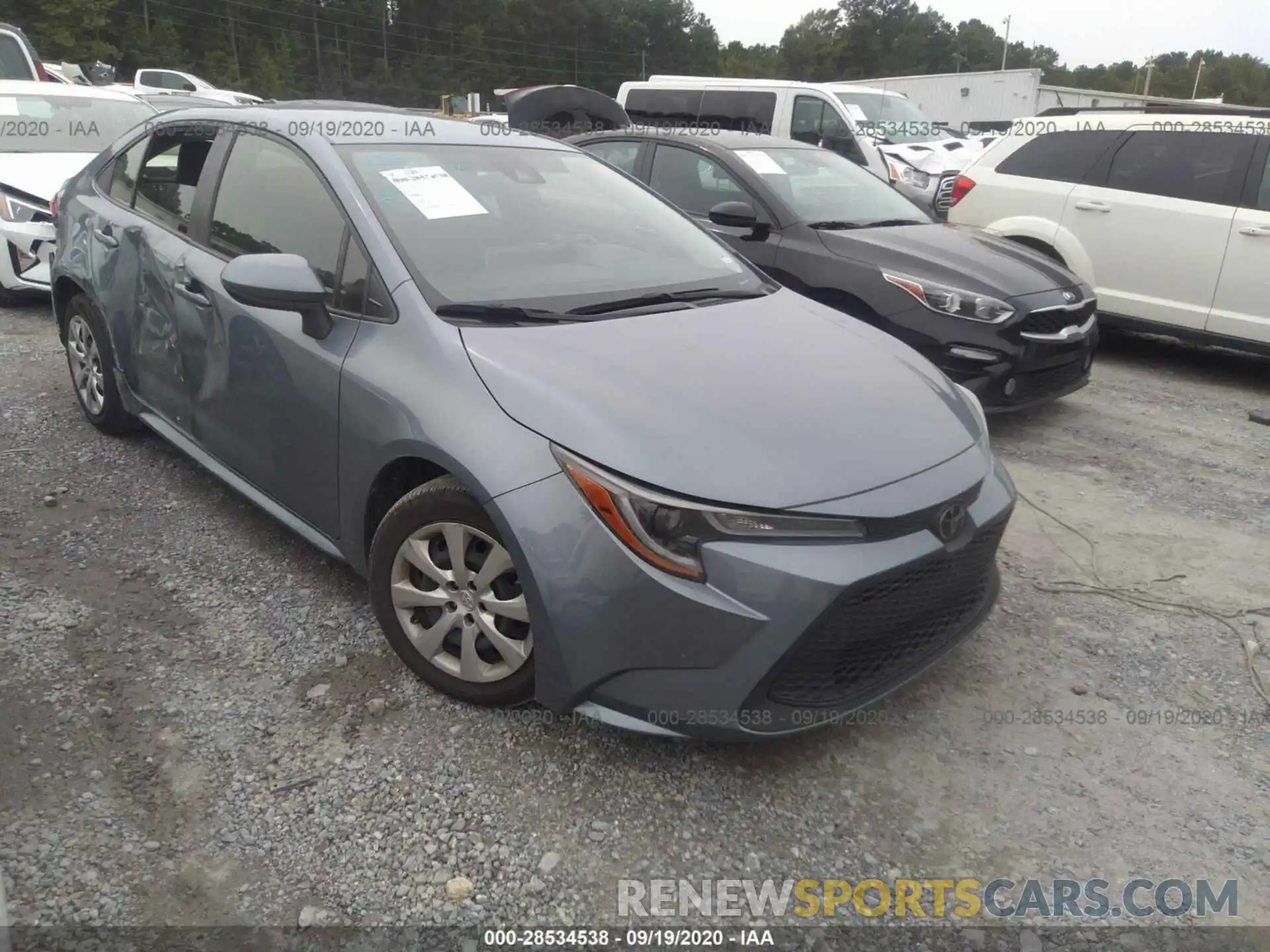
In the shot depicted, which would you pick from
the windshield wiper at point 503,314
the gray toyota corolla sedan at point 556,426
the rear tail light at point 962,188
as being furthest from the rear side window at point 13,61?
the windshield wiper at point 503,314

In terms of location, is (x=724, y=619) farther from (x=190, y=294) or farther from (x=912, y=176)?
(x=912, y=176)

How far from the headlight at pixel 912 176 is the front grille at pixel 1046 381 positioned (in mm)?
7292

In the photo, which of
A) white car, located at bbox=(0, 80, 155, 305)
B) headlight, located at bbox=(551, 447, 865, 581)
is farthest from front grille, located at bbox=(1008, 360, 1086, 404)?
white car, located at bbox=(0, 80, 155, 305)

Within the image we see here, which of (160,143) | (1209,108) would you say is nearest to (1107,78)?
(1209,108)

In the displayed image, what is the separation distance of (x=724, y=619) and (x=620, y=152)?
16.1 ft

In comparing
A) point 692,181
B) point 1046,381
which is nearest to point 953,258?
point 1046,381

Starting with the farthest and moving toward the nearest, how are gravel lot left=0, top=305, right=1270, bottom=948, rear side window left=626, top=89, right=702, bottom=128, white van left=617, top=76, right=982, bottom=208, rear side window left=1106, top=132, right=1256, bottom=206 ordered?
rear side window left=626, top=89, right=702, bottom=128 → white van left=617, top=76, right=982, bottom=208 → rear side window left=1106, top=132, right=1256, bottom=206 → gravel lot left=0, top=305, right=1270, bottom=948

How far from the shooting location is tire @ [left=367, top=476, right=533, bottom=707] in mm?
2445

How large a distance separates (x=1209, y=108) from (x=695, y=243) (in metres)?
5.29

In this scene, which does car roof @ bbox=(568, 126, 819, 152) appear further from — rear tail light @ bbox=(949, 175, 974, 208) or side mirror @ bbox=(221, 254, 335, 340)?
side mirror @ bbox=(221, 254, 335, 340)

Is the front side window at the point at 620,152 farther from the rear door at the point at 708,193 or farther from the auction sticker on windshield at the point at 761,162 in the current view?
the auction sticker on windshield at the point at 761,162

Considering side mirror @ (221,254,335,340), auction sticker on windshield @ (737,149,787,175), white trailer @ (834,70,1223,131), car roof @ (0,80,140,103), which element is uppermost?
white trailer @ (834,70,1223,131)

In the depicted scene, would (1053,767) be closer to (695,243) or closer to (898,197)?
(695,243)

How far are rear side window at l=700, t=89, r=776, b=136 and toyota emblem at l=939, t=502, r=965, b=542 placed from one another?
32.6 feet
